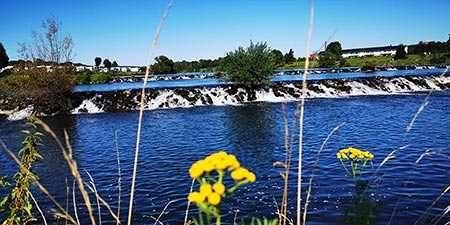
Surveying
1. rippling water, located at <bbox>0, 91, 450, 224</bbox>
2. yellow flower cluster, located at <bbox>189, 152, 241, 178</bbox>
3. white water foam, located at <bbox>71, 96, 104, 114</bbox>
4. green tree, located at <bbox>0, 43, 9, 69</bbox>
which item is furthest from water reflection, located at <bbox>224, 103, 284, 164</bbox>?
green tree, located at <bbox>0, 43, 9, 69</bbox>

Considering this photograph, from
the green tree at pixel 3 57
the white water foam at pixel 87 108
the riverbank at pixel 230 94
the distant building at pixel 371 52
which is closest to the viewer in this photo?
the white water foam at pixel 87 108

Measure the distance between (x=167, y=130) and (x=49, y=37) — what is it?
50.8 ft

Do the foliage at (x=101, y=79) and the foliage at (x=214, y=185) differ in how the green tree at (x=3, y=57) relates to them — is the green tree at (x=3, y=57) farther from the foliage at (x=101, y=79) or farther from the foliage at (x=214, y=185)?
the foliage at (x=214, y=185)

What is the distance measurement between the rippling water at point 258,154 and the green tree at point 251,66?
6.46m

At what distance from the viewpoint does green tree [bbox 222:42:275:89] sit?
27.9m

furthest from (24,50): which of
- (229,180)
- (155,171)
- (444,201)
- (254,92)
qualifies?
(444,201)

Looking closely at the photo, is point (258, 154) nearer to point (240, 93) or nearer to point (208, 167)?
point (208, 167)

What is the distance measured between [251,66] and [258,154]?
17729 mm

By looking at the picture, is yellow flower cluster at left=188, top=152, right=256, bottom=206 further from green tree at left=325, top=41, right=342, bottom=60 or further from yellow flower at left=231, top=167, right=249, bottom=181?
green tree at left=325, top=41, right=342, bottom=60

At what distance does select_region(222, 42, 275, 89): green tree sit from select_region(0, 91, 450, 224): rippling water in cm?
646

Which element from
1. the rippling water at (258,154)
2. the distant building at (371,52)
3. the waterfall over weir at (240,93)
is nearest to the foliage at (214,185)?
the rippling water at (258,154)

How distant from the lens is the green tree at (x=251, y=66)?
91.5 feet

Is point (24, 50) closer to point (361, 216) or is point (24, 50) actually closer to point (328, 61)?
point (361, 216)

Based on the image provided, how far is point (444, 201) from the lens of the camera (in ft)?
22.5
